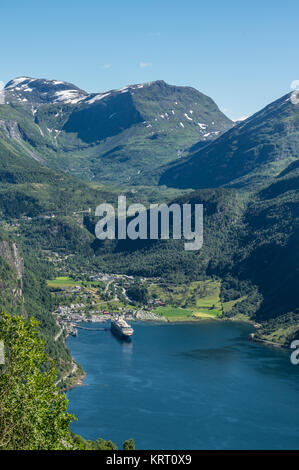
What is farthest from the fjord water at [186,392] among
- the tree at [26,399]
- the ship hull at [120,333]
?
the tree at [26,399]

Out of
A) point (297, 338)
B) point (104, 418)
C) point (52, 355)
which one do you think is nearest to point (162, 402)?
point (104, 418)

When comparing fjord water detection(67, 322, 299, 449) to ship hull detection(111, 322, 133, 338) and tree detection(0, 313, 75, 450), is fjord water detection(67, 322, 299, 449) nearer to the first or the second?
ship hull detection(111, 322, 133, 338)

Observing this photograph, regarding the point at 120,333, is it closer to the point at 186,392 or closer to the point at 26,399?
the point at 186,392

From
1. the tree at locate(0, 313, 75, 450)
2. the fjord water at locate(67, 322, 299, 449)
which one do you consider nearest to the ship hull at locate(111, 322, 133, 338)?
the fjord water at locate(67, 322, 299, 449)

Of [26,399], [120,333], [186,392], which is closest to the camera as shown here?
[26,399]

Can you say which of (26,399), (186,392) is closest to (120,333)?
(186,392)
